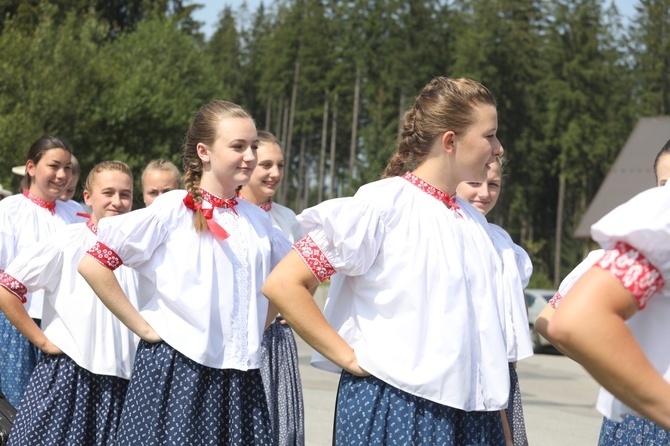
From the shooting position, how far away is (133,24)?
49719mm

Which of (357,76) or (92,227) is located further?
(357,76)

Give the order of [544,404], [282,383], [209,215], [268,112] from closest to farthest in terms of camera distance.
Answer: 1. [209,215]
2. [282,383]
3. [544,404]
4. [268,112]

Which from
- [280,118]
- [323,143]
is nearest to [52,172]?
[323,143]

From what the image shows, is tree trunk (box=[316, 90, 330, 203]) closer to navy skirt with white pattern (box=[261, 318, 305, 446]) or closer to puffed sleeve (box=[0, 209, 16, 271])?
puffed sleeve (box=[0, 209, 16, 271])

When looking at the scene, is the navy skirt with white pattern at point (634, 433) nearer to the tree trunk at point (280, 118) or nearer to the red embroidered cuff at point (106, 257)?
the red embroidered cuff at point (106, 257)

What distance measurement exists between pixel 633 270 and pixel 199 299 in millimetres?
2281

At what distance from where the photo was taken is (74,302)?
16.1 ft

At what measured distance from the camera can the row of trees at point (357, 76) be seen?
39125 millimetres

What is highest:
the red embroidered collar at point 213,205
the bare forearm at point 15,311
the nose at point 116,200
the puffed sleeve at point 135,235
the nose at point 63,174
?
the red embroidered collar at point 213,205

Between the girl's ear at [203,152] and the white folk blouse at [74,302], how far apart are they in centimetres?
89

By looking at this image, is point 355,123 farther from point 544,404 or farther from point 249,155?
point 249,155

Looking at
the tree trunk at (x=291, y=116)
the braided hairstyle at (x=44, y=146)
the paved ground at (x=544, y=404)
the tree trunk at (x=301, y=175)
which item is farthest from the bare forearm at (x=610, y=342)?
the tree trunk at (x=301, y=175)

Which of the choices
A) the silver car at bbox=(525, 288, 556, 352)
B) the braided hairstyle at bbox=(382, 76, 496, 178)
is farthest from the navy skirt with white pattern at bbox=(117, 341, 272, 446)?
the silver car at bbox=(525, 288, 556, 352)

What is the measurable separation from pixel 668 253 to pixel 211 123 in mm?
2566
